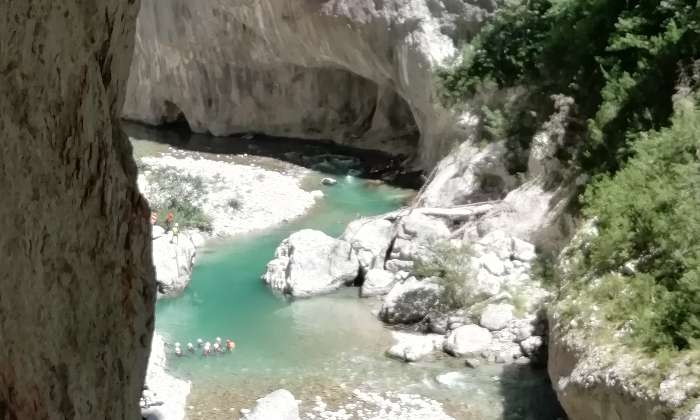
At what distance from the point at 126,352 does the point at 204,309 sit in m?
9.45

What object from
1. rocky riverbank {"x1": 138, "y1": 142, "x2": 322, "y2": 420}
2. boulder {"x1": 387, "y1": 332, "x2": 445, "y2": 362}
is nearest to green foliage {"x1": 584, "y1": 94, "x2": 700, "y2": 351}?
boulder {"x1": 387, "y1": 332, "x2": 445, "y2": 362}

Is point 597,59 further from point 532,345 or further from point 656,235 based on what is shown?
point 656,235

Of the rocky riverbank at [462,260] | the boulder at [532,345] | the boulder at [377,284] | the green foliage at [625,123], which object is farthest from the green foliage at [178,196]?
the boulder at [532,345]

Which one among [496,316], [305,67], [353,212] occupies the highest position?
[305,67]

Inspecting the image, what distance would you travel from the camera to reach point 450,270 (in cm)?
1219

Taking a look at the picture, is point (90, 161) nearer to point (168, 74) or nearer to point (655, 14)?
point (655, 14)

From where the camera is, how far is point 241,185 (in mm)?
19016

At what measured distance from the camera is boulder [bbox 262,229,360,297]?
13.4 meters

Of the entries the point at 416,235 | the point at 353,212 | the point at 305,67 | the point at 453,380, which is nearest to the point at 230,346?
the point at 453,380

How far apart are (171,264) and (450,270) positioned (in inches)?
179

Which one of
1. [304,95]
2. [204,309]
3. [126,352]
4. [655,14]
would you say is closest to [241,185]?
[304,95]

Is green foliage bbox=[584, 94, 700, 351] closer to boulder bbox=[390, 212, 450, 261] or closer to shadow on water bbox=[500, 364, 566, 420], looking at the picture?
shadow on water bbox=[500, 364, 566, 420]

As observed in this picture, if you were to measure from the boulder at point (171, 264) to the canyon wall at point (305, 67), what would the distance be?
6080 mm

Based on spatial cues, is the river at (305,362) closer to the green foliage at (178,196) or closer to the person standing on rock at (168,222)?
the person standing on rock at (168,222)
